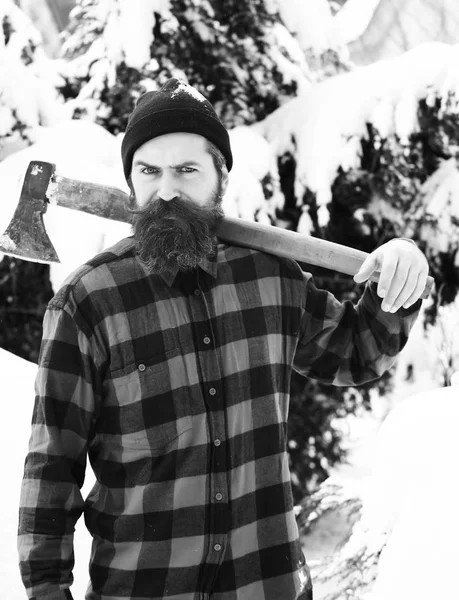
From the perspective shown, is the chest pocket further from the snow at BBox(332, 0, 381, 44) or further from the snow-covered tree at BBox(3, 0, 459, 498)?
the snow at BBox(332, 0, 381, 44)

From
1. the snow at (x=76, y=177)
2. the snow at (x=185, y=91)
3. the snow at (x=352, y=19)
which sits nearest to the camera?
the snow at (x=185, y=91)

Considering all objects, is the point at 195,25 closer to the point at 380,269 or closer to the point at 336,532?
the point at 380,269

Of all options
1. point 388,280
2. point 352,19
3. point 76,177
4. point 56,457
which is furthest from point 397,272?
point 352,19

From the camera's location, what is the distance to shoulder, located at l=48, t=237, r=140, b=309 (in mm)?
1337

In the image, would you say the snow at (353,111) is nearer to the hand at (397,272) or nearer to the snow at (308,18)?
the snow at (308,18)

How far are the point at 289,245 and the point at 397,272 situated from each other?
11.2 inches

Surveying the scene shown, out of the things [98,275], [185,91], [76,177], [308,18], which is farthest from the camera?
[308,18]

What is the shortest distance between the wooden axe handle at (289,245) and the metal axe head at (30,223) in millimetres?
471

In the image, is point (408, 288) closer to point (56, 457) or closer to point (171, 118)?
point (171, 118)

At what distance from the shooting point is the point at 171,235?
4.62ft

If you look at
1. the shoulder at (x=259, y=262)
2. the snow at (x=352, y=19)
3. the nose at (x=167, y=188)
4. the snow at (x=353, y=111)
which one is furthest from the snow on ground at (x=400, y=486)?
the snow at (x=352, y=19)

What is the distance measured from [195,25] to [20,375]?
2473 mm

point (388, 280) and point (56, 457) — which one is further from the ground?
point (388, 280)

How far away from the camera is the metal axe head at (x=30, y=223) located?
1.73 meters
